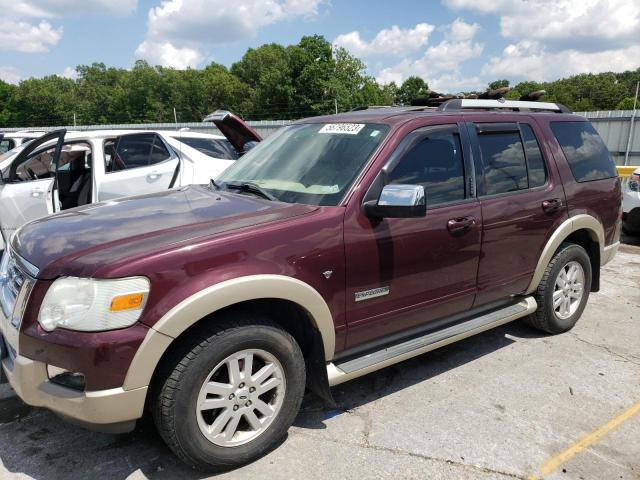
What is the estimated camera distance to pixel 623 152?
13.7 m

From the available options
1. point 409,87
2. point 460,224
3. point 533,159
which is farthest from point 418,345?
point 409,87

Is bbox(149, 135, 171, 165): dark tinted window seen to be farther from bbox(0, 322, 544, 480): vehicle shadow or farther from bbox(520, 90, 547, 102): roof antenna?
→ bbox(520, 90, 547, 102): roof antenna

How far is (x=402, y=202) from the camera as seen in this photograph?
9.50 ft

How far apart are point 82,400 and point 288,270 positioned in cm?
114

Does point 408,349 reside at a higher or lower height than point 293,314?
lower

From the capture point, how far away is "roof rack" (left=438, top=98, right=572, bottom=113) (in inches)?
153

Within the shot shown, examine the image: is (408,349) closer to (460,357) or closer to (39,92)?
(460,357)

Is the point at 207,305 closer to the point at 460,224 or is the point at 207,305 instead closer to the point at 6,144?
the point at 460,224

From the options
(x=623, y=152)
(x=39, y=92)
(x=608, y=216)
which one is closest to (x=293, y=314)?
(x=608, y=216)

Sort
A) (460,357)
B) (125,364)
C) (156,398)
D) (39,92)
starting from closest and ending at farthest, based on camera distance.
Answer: (125,364)
(156,398)
(460,357)
(39,92)

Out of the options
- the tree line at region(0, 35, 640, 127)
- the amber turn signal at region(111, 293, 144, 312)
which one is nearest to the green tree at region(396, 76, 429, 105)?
the tree line at region(0, 35, 640, 127)

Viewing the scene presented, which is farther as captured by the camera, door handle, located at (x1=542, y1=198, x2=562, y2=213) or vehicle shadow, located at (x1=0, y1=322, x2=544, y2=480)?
door handle, located at (x1=542, y1=198, x2=562, y2=213)

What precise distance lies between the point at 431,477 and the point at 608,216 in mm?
3212

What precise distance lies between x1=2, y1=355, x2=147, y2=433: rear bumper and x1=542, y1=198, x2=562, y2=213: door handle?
10.6ft
